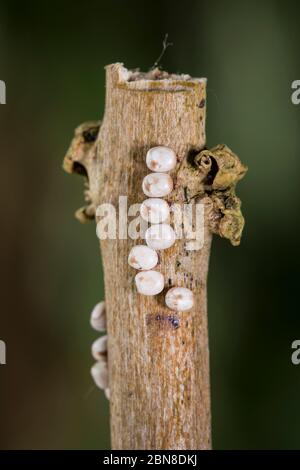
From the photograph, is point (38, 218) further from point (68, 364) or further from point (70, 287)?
point (68, 364)

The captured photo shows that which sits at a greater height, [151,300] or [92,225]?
[92,225]

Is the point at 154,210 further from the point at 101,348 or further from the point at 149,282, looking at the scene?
the point at 101,348

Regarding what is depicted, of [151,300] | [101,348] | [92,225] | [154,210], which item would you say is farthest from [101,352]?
[92,225]

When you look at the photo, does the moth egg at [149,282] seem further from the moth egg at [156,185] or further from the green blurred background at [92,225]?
the green blurred background at [92,225]

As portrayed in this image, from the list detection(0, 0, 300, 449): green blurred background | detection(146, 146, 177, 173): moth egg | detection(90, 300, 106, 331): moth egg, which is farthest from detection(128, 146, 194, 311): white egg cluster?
detection(0, 0, 300, 449): green blurred background

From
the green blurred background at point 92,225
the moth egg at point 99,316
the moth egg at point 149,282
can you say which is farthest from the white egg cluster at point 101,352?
the green blurred background at point 92,225

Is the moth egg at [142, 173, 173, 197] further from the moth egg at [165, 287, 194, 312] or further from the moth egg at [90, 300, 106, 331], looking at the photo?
the moth egg at [90, 300, 106, 331]
